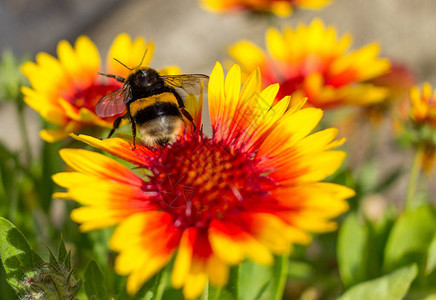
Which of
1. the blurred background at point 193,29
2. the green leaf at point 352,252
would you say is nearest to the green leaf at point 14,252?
the green leaf at point 352,252

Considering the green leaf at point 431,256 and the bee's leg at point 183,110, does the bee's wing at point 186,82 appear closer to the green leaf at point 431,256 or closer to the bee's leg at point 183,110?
the bee's leg at point 183,110

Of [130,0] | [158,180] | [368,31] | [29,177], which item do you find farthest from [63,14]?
[158,180]

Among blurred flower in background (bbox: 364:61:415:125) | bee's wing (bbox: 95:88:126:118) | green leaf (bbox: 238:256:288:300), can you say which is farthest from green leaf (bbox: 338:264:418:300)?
blurred flower in background (bbox: 364:61:415:125)

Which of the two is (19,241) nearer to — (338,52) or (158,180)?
(158,180)

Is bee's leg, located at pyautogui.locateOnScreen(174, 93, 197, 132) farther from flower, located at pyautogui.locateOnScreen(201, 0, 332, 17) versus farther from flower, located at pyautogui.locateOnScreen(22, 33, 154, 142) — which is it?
flower, located at pyautogui.locateOnScreen(201, 0, 332, 17)

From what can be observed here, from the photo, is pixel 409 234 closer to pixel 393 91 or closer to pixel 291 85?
pixel 291 85
